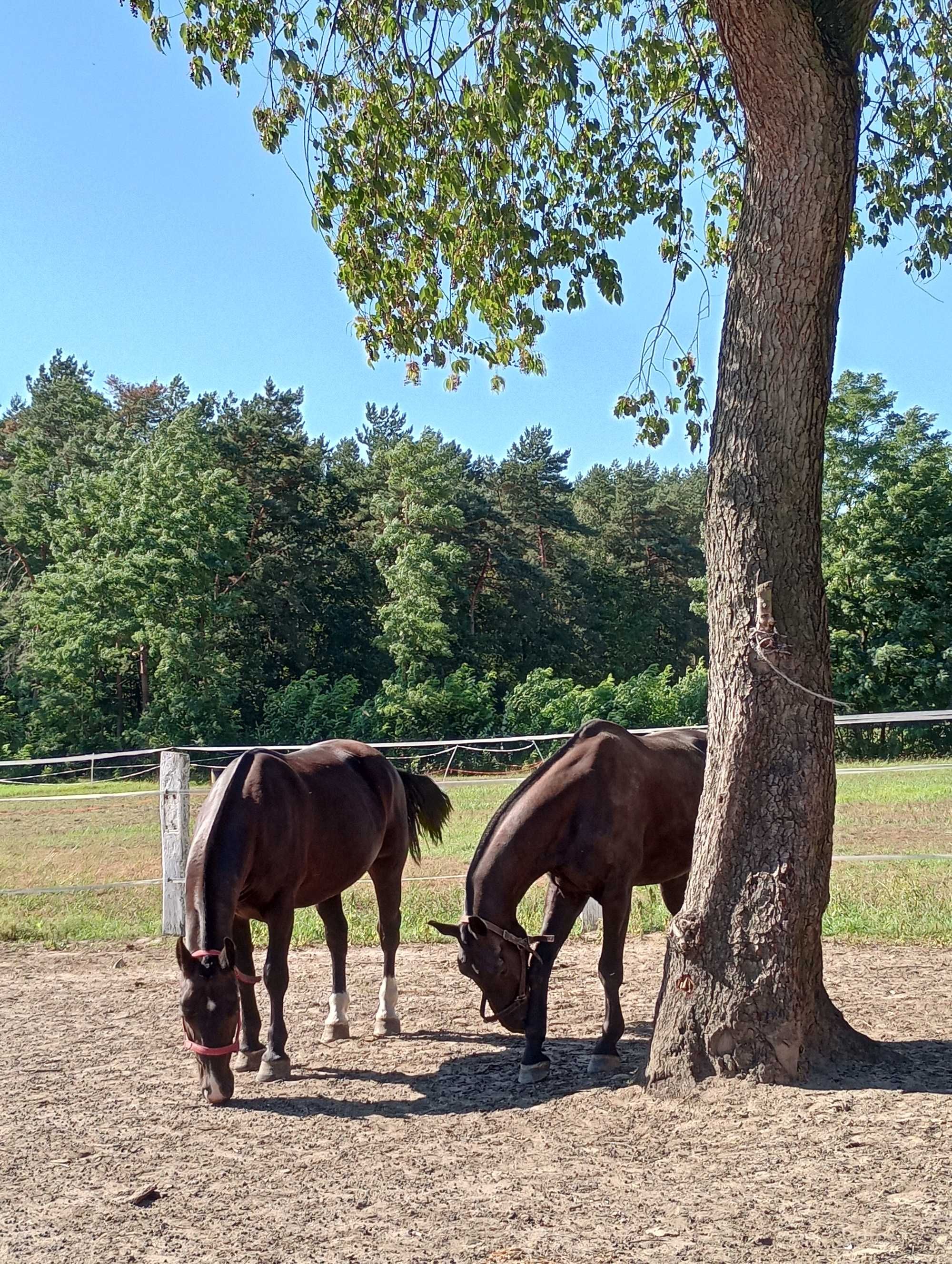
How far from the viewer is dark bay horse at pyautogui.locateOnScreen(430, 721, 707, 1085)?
516 centimetres

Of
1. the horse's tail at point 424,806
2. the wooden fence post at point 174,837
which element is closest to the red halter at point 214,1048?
the horse's tail at point 424,806

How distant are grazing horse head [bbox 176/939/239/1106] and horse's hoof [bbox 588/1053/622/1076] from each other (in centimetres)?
167

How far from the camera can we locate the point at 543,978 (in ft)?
17.4

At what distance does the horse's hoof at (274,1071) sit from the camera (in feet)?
17.3

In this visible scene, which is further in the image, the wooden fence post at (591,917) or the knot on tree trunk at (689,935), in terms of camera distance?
the wooden fence post at (591,917)

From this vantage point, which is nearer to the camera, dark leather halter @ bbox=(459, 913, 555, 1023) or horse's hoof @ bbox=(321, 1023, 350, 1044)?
dark leather halter @ bbox=(459, 913, 555, 1023)

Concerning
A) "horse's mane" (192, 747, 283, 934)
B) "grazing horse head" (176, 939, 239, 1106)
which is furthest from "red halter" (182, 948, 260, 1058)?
"horse's mane" (192, 747, 283, 934)

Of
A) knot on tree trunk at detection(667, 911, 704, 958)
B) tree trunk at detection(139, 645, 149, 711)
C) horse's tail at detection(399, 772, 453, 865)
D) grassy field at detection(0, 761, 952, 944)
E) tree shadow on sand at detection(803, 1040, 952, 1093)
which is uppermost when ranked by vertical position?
tree trunk at detection(139, 645, 149, 711)

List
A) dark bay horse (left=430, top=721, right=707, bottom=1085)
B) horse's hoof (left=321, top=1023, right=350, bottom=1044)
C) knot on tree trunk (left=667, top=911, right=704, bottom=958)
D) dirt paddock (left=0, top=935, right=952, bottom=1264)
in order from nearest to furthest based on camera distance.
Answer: dirt paddock (left=0, top=935, right=952, bottom=1264) < knot on tree trunk (left=667, top=911, right=704, bottom=958) < dark bay horse (left=430, top=721, right=707, bottom=1085) < horse's hoof (left=321, top=1023, right=350, bottom=1044)

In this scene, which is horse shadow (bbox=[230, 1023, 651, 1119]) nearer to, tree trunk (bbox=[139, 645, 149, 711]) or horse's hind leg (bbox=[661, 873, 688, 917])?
horse's hind leg (bbox=[661, 873, 688, 917])

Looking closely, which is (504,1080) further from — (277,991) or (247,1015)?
(247,1015)

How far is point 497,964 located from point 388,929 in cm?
152

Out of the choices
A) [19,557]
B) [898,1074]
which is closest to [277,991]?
[898,1074]

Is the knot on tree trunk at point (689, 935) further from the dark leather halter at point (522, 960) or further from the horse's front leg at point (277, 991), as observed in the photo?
the horse's front leg at point (277, 991)
